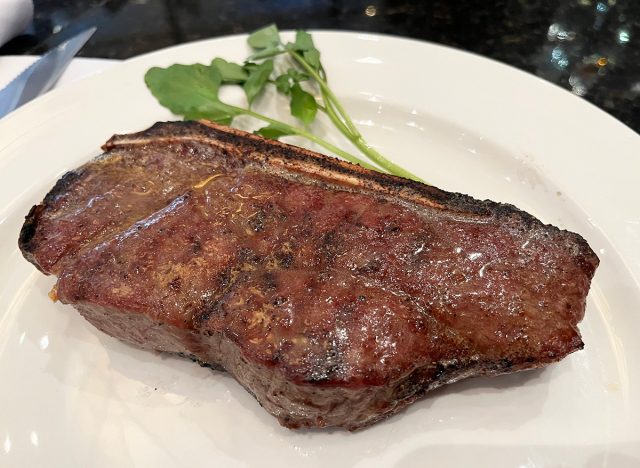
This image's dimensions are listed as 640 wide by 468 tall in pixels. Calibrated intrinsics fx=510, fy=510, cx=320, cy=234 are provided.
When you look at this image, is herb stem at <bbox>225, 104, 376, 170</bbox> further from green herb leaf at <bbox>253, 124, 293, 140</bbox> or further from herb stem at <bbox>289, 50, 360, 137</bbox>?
herb stem at <bbox>289, 50, 360, 137</bbox>

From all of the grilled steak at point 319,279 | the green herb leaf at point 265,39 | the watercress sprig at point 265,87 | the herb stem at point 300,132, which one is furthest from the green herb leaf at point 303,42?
the grilled steak at point 319,279

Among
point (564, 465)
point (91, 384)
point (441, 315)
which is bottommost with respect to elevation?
point (564, 465)

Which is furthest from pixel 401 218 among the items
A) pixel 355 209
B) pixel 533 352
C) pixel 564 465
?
pixel 564 465

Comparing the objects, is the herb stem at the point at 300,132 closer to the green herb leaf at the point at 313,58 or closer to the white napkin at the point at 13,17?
the green herb leaf at the point at 313,58

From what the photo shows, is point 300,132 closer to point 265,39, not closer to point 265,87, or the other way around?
point 265,87

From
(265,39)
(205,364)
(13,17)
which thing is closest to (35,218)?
(205,364)

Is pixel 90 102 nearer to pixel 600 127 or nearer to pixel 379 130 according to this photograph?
pixel 379 130
